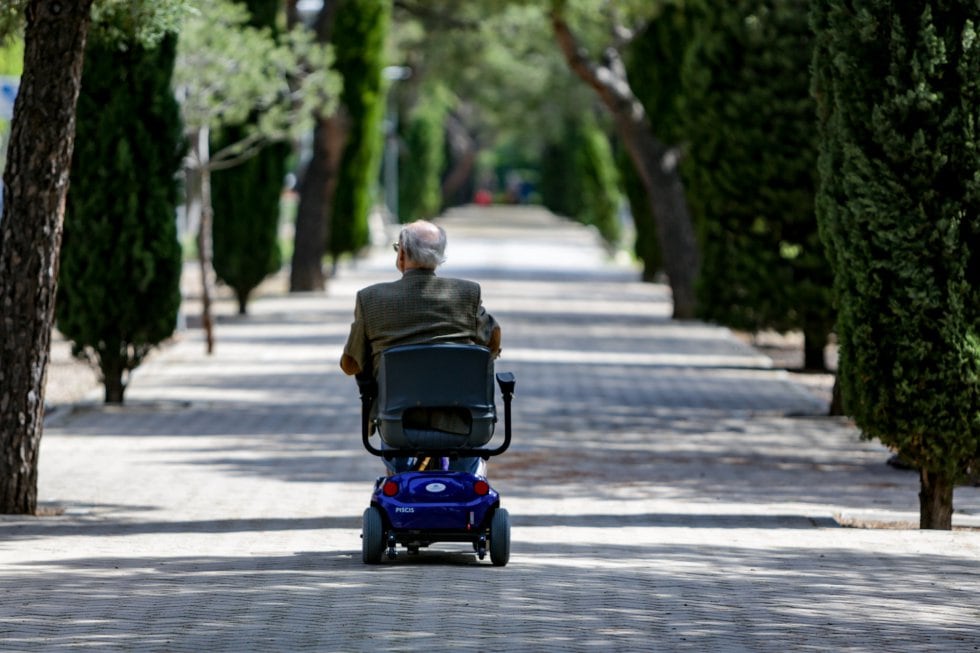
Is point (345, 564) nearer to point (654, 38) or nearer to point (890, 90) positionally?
point (890, 90)

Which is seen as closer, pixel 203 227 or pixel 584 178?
pixel 203 227

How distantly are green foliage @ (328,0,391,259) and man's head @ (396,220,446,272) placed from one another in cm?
2453

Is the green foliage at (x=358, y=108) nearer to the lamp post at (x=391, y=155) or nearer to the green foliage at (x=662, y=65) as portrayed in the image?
the green foliage at (x=662, y=65)

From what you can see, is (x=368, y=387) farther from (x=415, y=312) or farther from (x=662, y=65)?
(x=662, y=65)

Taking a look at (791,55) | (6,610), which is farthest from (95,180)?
(6,610)

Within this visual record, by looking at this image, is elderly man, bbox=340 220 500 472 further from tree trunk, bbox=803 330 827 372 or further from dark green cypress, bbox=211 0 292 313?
dark green cypress, bbox=211 0 292 313

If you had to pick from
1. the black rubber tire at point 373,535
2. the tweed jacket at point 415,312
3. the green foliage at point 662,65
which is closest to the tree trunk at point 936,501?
the tweed jacket at point 415,312

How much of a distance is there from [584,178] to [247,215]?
27.5 m

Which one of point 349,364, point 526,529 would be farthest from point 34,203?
point 526,529

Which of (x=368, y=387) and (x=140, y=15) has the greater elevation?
(x=140, y=15)

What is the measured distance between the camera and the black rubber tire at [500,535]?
8.48 m

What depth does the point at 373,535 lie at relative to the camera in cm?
848

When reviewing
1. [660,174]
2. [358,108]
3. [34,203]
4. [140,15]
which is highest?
[358,108]

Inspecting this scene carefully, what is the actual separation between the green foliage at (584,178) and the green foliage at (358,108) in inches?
495
